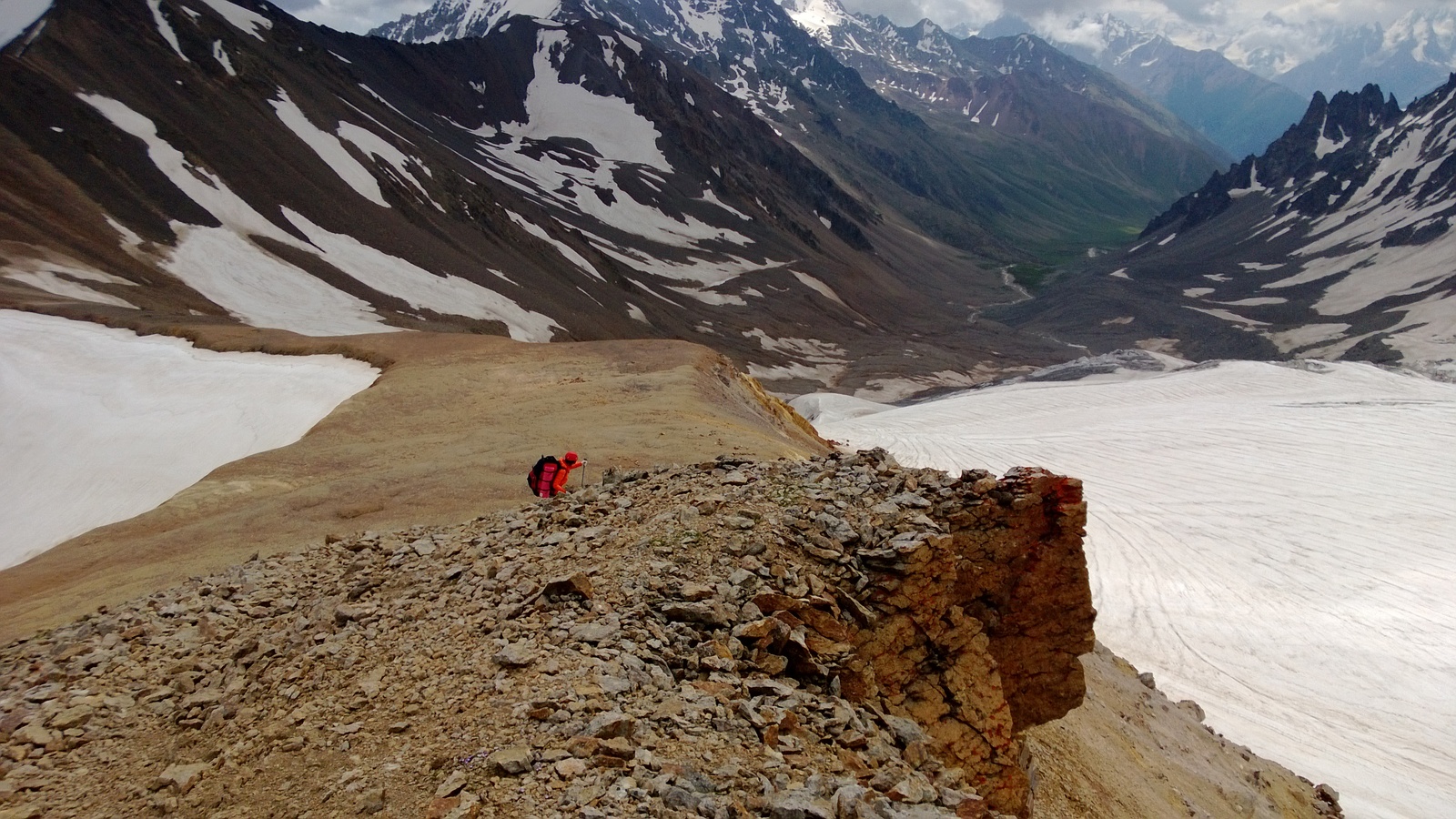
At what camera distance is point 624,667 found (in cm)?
687

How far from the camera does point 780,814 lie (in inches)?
214

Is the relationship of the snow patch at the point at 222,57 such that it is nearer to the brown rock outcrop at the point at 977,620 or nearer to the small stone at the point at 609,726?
the brown rock outcrop at the point at 977,620

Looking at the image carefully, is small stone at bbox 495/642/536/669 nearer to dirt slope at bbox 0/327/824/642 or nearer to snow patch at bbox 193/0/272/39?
dirt slope at bbox 0/327/824/642

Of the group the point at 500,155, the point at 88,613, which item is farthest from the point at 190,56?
the point at 88,613

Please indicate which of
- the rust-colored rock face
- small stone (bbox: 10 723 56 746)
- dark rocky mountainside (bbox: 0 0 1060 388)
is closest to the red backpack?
the rust-colored rock face

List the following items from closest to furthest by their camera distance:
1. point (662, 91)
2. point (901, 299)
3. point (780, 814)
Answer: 1. point (780, 814)
2. point (901, 299)
3. point (662, 91)

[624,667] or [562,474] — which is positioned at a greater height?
[562,474]

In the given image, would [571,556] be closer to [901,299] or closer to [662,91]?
[901,299]

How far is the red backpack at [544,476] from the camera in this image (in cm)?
1533

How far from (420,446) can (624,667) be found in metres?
15.8

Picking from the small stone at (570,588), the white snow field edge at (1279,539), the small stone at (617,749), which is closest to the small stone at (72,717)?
the small stone at (570,588)

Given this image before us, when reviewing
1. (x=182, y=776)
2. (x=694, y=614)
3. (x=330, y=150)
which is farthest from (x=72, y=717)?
(x=330, y=150)

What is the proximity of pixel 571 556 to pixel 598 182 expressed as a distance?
4938 inches

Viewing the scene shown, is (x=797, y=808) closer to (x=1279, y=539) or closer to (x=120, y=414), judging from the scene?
(x=120, y=414)
